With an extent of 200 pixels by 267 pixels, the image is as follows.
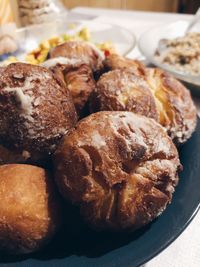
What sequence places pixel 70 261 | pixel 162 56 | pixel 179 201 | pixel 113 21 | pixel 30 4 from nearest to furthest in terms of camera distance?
pixel 70 261, pixel 179 201, pixel 162 56, pixel 30 4, pixel 113 21

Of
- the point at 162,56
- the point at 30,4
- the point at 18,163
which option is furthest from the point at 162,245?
the point at 30,4

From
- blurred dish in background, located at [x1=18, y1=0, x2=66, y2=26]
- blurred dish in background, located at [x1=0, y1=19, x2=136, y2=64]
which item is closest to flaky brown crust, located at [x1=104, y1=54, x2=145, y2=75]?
blurred dish in background, located at [x1=0, y1=19, x2=136, y2=64]

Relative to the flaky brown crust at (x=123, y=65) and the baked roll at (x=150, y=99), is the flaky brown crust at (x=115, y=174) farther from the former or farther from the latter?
the flaky brown crust at (x=123, y=65)

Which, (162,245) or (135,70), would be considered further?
(135,70)

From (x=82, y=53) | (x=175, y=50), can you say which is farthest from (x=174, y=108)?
(x=175, y=50)

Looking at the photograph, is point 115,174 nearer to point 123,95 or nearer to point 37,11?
point 123,95

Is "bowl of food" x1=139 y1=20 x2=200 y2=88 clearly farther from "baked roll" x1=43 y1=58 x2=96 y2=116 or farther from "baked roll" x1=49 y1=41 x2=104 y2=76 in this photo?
"baked roll" x1=43 y1=58 x2=96 y2=116

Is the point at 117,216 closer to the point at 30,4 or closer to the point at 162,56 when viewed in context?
the point at 162,56

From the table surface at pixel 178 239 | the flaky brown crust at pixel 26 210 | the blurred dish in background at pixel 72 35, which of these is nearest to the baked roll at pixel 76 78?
the flaky brown crust at pixel 26 210
